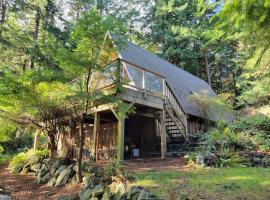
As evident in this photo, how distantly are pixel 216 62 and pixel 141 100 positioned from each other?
871 inches

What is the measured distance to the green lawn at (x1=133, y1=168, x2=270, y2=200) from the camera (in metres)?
5.30

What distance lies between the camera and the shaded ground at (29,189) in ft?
23.7

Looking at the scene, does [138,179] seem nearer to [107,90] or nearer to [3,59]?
[107,90]

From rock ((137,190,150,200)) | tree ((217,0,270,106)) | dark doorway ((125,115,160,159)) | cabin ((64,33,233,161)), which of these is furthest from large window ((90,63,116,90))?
dark doorway ((125,115,160,159))

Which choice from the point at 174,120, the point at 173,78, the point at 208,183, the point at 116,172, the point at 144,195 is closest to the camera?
the point at 144,195

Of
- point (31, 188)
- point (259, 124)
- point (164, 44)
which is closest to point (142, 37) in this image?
point (164, 44)

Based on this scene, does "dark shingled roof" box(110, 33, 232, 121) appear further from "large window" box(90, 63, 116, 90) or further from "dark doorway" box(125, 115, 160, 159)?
"large window" box(90, 63, 116, 90)

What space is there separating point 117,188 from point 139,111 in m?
6.37

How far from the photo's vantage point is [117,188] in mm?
5855

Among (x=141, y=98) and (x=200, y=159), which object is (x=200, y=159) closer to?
(x=200, y=159)

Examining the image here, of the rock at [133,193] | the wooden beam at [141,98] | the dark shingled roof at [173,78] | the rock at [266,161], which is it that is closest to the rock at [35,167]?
the wooden beam at [141,98]

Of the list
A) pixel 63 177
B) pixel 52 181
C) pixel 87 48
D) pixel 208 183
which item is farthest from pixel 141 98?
pixel 208 183

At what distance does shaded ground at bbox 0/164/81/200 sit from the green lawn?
2237 millimetres

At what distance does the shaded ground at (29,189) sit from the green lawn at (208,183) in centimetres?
224
